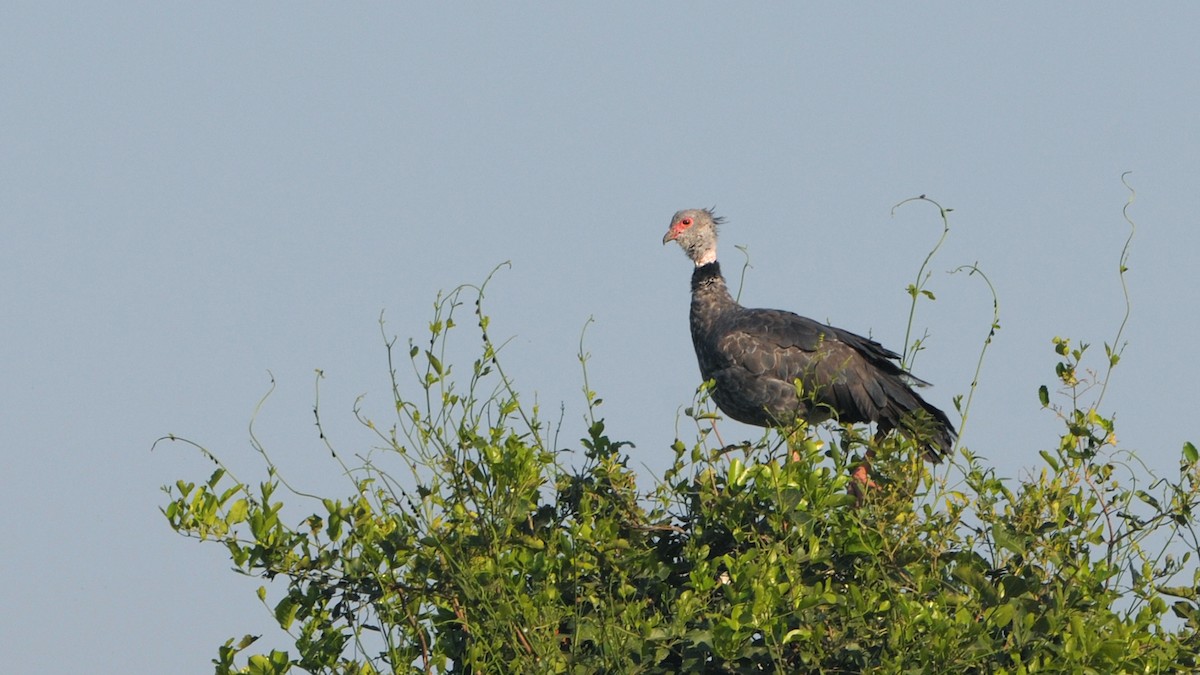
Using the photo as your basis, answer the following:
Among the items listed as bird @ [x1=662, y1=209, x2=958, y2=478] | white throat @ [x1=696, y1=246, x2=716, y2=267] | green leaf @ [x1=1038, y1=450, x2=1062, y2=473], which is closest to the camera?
green leaf @ [x1=1038, y1=450, x2=1062, y2=473]

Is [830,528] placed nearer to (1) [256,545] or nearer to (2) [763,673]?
(2) [763,673]

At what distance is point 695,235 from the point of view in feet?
35.8

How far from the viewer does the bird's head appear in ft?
35.6

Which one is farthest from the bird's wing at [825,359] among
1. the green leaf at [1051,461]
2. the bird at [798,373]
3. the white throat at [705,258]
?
the green leaf at [1051,461]

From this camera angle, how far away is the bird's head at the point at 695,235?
10859mm

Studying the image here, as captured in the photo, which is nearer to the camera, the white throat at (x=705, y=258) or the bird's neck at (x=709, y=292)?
the bird's neck at (x=709, y=292)

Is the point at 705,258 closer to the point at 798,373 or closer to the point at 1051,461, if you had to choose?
the point at 798,373

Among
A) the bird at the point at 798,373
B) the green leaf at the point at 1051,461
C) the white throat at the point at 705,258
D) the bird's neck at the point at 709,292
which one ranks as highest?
the white throat at the point at 705,258

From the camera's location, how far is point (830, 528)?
5395 mm

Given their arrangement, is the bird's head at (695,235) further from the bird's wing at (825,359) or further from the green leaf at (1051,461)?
the green leaf at (1051,461)

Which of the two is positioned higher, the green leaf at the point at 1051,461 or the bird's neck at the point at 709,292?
the bird's neck at the point at 709,292

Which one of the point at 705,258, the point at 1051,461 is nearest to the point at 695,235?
the point at 705,258

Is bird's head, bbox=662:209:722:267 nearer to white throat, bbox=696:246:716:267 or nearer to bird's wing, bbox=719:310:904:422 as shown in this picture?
white throat, bbox=696:246:716:267

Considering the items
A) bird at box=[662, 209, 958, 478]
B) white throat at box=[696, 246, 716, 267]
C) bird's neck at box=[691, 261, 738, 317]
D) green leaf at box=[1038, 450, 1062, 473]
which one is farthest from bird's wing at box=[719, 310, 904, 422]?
green leaf at box=[1038, 450, 1062, 473]
